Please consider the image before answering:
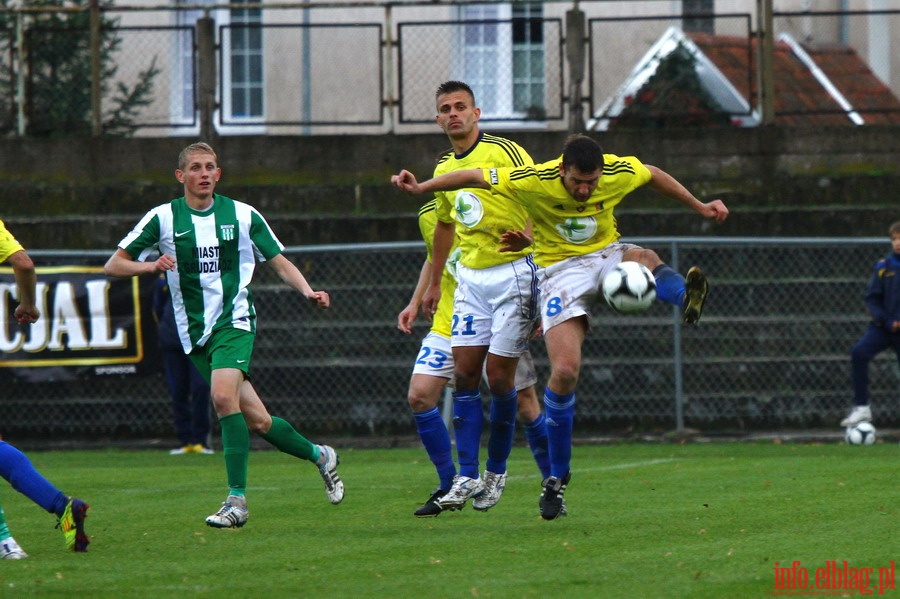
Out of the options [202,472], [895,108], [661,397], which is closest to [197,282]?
[202,472]

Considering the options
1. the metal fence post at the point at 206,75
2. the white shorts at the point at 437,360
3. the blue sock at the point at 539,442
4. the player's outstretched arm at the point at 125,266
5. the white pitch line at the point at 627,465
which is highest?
the metal fence post at the point at 206,75

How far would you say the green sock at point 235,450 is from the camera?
7266 mm

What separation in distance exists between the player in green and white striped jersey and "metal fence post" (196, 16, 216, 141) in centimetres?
897

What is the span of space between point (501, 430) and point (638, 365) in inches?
243

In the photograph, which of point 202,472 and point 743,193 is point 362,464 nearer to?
point 202,472

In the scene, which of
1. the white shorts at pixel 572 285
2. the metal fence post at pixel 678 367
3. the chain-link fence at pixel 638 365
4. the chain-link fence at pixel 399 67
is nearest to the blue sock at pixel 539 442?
the white shorts at pixel 572 285

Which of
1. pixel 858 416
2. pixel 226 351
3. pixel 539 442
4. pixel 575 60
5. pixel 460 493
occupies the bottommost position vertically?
pixel 858 416

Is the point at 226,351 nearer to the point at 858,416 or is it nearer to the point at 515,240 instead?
the point at 515,240

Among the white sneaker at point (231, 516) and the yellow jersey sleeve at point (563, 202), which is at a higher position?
the yellow jersey sleeve at point (563, 202)

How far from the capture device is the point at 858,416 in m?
12.6

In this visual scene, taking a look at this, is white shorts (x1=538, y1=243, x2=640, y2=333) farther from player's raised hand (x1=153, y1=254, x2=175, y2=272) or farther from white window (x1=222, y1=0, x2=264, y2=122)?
A: white window (x1=222, y1=0, x2=264, y2=122)

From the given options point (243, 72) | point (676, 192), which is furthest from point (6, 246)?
point (243, 72)

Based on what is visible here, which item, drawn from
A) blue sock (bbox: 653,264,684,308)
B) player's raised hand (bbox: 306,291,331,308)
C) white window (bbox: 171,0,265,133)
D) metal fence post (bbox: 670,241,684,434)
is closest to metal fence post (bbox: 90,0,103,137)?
white window (bbox: 171,0,265,133)

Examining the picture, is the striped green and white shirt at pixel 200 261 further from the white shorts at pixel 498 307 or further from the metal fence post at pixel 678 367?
the metal fence post at pixel 678 367
